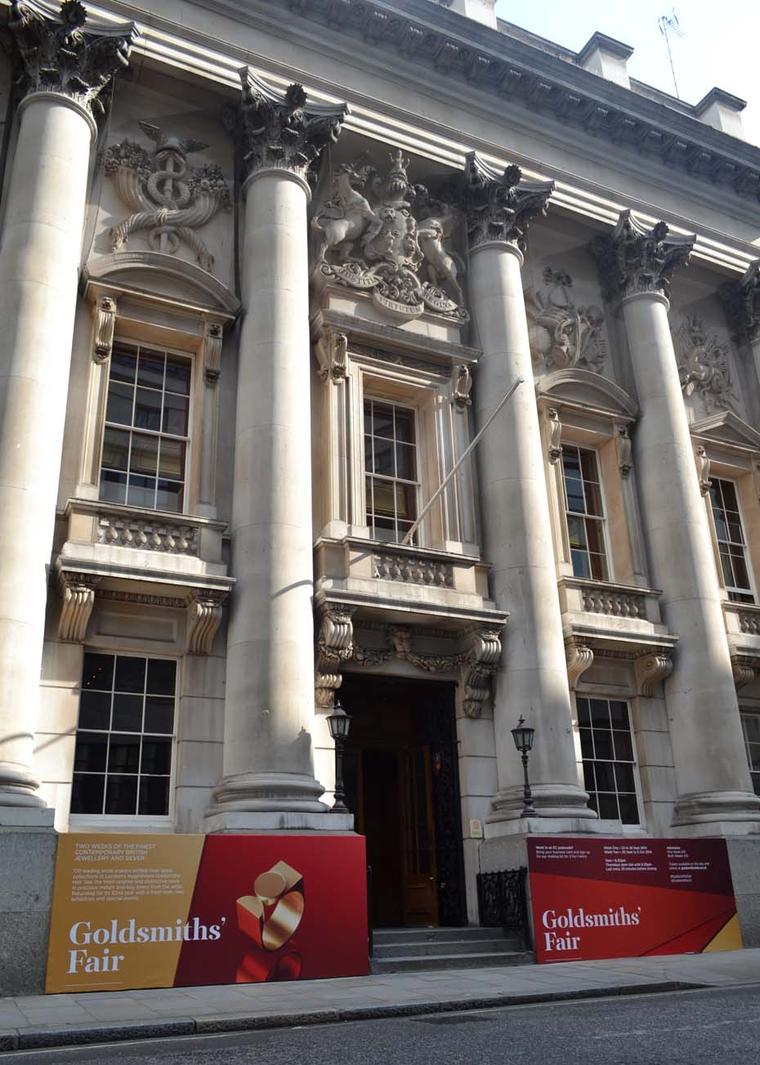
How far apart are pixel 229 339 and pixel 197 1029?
40.3 ft

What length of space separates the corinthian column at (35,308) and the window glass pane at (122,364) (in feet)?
5.54

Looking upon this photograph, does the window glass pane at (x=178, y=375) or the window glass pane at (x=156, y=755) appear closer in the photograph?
the window glass pane at (x=156, y=755)

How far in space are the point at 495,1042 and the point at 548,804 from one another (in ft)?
27.5

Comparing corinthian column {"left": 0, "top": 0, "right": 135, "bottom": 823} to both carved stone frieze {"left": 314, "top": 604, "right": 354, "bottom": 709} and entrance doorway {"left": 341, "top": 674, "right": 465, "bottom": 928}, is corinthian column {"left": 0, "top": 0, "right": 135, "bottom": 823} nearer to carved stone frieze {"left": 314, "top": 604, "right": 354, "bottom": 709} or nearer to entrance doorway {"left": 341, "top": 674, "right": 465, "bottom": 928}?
carved stone frieze {"left": 314, "top": 604, "right": 354, "bottom": 709}

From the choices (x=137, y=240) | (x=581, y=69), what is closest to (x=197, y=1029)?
(x=137, y=240)

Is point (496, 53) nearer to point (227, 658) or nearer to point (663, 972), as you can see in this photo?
point (227, 658)

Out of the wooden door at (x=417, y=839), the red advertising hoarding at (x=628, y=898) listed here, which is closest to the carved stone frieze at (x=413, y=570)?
the wooden door at (x=417, y=839)

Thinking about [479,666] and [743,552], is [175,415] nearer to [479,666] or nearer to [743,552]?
[479,666]

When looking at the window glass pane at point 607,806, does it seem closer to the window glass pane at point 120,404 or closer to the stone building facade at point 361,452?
the stone building facade at point 361,452

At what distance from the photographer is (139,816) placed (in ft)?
46.5

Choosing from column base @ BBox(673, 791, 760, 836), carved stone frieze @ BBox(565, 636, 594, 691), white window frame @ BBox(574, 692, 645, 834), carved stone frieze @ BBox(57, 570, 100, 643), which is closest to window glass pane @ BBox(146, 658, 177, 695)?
carved stone frieze @ BBox(57, 570, 100, 643)

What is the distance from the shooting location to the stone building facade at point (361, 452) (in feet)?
47.2

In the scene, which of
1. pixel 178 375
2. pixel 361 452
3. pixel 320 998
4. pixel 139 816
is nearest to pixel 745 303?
pixel 361 452

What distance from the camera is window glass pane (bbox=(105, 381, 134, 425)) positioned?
54.4ft
